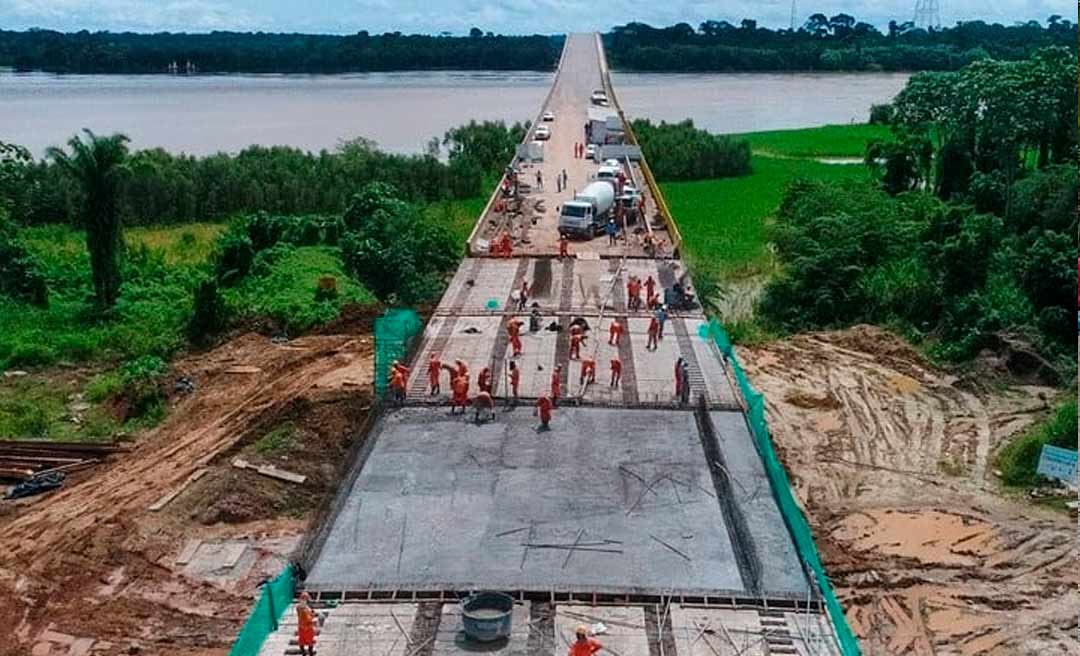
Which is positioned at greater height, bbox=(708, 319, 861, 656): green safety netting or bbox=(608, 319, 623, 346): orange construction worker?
bbox=(608, 319, 623, 346): orange construction worker

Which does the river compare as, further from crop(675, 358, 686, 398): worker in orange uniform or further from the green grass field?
crop(675, 358, 686, 398): worker in orange uniform

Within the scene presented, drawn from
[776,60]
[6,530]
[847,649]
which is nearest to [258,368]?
[6,530]

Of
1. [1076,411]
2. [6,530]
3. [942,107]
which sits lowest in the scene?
[6,530]

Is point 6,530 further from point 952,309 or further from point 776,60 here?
point 776,60

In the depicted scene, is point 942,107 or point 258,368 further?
point 942,107

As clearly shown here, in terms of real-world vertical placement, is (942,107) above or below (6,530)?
above

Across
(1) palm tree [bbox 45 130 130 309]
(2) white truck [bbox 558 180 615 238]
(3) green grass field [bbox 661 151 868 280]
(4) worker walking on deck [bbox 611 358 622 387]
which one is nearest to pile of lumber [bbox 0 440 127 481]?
(4) worker walking on deck [bbox 611 358 622 387]

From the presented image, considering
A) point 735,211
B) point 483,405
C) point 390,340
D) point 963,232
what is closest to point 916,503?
point 483,405
